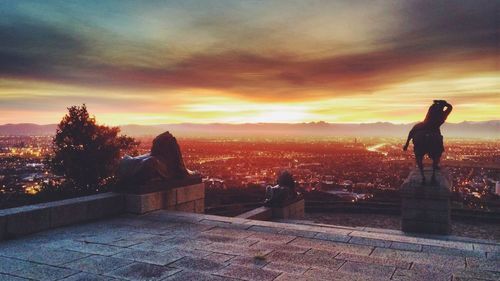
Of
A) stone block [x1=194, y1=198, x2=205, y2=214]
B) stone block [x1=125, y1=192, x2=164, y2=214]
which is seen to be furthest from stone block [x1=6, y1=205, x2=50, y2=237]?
stone block [x1=194, y1=198, x2=205, y2=214]

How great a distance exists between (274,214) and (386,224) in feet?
16.4

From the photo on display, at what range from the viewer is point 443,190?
1055 cm

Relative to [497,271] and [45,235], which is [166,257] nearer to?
[45,235]

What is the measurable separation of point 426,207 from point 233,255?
22.7ft

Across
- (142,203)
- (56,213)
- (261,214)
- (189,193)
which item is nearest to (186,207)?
(189,193)

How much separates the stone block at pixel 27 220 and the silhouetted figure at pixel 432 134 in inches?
362

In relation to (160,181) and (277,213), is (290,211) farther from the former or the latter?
(160,181)

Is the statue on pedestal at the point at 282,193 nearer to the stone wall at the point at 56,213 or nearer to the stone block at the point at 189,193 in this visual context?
the stone block at the point at 189,193

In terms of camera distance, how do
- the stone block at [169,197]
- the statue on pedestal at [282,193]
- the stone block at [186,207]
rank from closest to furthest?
the stone block at [169,197], the stone block at [186,207], the statue on pedestal at [282,193]

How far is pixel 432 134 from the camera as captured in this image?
436 inches

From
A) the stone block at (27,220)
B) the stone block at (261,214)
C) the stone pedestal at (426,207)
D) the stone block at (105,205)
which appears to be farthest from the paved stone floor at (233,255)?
the stone block at (261,214)

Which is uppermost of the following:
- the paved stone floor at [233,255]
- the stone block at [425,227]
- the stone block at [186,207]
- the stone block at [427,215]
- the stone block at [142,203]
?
the stone block at [142,203]

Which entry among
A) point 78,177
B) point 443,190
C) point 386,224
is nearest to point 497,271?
point 443,190

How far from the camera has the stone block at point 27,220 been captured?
6.85m
